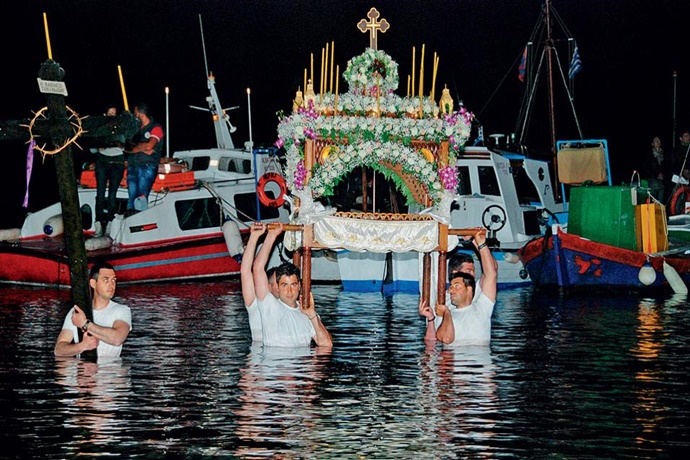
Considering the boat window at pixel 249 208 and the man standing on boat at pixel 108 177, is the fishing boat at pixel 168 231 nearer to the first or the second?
the boat window at pixel 249 208

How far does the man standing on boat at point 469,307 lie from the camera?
18641 millimetres

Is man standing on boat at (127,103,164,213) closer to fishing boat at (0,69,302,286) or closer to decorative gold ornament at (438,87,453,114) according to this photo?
fishing boat at (0,69,302,286)

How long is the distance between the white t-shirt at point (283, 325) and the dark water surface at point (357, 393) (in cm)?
19

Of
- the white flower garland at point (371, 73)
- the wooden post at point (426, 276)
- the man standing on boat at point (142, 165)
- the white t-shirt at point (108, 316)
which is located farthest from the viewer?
the man standing on boat at point (142, 165)

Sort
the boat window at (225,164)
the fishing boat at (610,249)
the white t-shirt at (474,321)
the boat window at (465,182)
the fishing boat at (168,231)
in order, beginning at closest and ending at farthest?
the white t-shirt at (474,321), the fishing boat at (610,249), the fishing boat at (168,231), the boat window at (465,182), the boat window at (225,164)

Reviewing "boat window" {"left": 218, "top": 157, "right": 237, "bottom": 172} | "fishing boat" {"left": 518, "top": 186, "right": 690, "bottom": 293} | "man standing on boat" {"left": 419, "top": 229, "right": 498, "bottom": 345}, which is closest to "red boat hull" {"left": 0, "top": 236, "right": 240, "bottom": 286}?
"boat window" {"left": 218, "top": 157, "right": 237, "bottom": 172}

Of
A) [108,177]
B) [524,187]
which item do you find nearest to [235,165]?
[108,177]

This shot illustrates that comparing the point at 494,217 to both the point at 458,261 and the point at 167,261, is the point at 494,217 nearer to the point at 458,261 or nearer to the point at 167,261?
the point at 167,261

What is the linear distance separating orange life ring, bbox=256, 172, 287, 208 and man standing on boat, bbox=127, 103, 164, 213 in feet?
7.31

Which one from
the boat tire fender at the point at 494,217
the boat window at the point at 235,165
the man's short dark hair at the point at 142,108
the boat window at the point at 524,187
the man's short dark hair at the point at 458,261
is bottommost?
the man's short dark hair at the point at 458,261

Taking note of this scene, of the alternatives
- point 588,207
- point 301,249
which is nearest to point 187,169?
point 588,207

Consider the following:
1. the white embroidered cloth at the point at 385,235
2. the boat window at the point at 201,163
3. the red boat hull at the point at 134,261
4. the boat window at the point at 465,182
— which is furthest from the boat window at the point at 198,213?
the white embroidered cloth at the point at 385,235

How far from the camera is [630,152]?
56562mm

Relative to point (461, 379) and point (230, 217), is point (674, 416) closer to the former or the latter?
point (461, 379)
